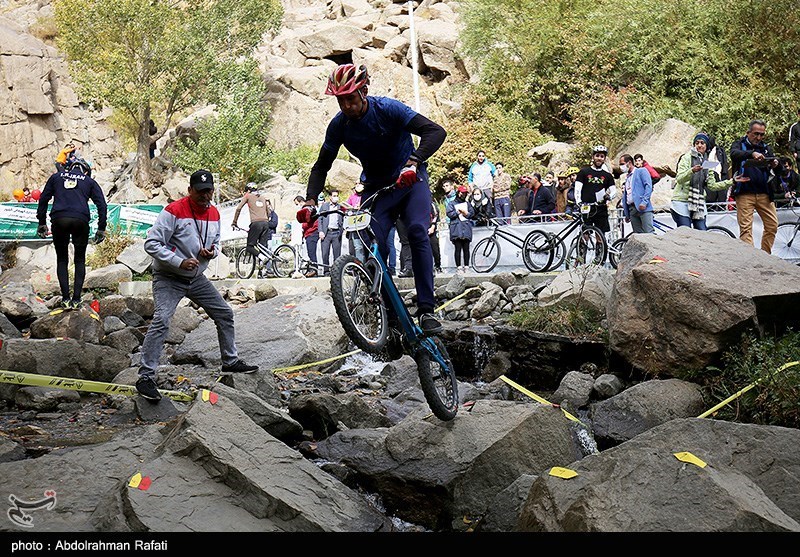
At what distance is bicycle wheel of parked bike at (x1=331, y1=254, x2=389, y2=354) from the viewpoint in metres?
5.10

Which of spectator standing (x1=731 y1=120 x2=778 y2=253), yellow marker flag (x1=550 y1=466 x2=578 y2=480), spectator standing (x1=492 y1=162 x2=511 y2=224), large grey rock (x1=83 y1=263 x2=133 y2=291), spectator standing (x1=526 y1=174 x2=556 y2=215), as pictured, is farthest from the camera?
spectator standing (x1=492 y1=162 x2=511 y2=224)

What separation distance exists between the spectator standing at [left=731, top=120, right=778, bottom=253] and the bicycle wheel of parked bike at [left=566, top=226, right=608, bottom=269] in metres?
2.44

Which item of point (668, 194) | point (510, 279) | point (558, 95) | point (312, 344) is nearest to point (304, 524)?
point (312, 344)

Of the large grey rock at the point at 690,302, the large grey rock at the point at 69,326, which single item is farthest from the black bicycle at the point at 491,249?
the large grey rock at the point at 69,326

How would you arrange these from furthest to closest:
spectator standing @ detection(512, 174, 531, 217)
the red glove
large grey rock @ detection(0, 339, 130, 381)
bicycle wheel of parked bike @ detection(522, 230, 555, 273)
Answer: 1. spectator standing @ detection(512, 174, 531, 217)
2. bicycle wheel of parked bike @ detection(522, 230, 555, 273)
3. large grey rock @ detection(0, 339, 130, 381)
4. the red glove

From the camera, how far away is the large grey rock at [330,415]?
6723 mm

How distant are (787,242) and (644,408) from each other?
745 centimetres

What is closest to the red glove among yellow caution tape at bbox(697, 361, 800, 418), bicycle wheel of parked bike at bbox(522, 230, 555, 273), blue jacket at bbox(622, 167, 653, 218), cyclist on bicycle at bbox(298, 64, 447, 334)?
cyclist on bicycle at bbox(298, 64, 447, 334)

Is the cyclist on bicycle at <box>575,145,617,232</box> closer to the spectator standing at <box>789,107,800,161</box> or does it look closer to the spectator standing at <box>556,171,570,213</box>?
the spectator standing at <box>789,107,800,161</box>

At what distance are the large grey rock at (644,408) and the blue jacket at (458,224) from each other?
343 inches

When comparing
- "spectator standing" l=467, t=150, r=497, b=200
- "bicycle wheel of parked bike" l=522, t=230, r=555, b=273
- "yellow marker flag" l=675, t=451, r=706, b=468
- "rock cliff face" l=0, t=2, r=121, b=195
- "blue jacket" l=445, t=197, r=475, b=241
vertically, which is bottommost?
"yellow marker flag" l=675, t=451, r=706, b=468

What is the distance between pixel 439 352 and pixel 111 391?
3145 millimetres

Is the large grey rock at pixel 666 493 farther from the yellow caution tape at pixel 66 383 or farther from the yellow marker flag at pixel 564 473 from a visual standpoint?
the yellow caution tape at pixel 66 383

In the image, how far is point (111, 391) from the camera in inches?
275
